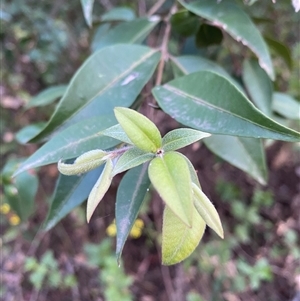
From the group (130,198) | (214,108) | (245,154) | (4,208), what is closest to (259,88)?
(245,154)

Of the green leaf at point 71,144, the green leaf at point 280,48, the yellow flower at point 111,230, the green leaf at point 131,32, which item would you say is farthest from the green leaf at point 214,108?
the yellow flower at point 111,230

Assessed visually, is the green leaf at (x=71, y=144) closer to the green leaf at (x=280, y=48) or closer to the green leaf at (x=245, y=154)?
the green leaf at (x=245, y=154)

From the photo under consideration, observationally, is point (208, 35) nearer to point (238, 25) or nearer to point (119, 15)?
point (238, 25)

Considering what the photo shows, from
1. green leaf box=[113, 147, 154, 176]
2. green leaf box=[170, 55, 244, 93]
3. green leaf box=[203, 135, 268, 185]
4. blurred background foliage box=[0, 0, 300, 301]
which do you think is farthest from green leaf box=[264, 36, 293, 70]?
green leaf box=[113, 147, 154, 176]

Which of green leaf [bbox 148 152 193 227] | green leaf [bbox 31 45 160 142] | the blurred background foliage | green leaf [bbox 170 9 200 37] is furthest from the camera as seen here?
the blurred background foliage

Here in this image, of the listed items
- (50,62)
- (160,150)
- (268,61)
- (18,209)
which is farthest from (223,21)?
(50,62)

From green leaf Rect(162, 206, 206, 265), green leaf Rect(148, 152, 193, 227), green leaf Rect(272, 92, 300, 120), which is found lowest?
green leaf Rect(272, 92, 300, 120)

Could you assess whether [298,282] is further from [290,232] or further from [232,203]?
[232,203]

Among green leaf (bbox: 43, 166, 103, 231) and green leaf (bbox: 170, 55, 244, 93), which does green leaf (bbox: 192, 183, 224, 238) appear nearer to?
green leaf (bbox: 43, 166, 103, 231)
